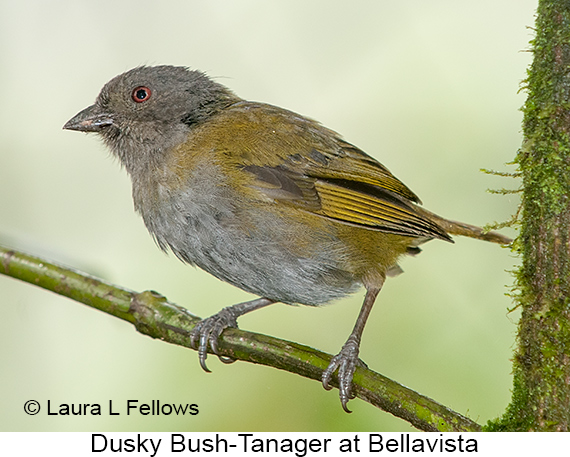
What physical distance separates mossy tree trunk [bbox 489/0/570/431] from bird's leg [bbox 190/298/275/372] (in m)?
1.65

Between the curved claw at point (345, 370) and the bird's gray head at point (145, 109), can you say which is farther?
the bird's gray head at point (145, 109)

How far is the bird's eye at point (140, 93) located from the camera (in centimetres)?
363

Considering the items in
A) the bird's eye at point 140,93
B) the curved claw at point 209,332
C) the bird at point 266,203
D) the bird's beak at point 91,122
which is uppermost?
the bird's eye at point 140,93

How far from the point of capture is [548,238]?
198 centimetres

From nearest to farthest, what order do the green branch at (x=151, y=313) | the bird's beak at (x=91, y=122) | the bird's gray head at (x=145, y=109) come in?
the green branch at (x=151, y=313), the bird's gray head at (x=145, y=109), the bird's beak at (x=91, y=122)

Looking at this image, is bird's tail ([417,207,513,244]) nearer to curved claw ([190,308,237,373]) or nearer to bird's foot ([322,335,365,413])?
bird's foot ([322,335,365,413])

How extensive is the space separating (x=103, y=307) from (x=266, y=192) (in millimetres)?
980

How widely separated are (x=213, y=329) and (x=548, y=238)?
1.98 m

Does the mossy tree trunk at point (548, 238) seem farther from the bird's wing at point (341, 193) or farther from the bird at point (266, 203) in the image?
the bird's wing at point (341, 193)

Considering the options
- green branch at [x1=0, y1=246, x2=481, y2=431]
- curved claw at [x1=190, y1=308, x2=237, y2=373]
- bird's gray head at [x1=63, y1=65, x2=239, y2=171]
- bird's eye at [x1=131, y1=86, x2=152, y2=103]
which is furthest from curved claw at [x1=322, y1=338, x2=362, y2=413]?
bird's eye at [x1=131, y1=86, x2=152, y2=103]

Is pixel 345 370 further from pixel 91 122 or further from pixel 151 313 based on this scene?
pixel 91 122

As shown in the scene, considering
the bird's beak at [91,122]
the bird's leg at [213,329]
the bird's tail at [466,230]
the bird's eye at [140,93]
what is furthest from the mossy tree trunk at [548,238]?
the bird's beak at [91,122]

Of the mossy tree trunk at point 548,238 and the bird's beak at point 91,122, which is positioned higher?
the bird's beak at point 91,122
